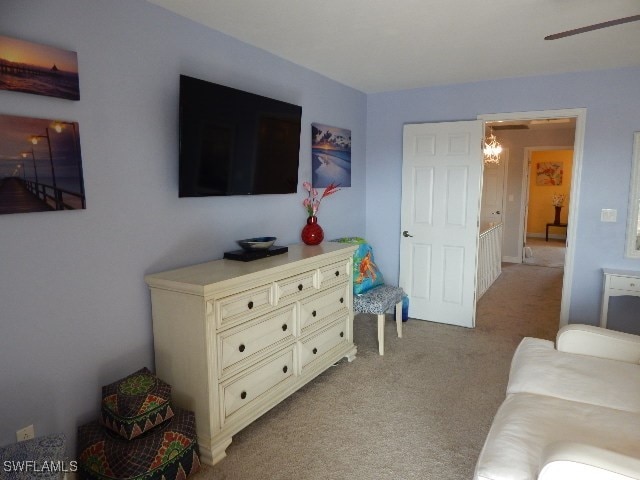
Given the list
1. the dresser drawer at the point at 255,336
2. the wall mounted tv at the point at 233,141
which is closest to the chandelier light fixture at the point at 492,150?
the wall mounted tv at the point at 233,141

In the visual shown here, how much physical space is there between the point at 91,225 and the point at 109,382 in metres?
0.83

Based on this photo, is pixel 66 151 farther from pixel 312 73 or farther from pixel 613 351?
pixel 613 351

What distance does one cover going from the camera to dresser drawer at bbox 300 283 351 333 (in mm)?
2924

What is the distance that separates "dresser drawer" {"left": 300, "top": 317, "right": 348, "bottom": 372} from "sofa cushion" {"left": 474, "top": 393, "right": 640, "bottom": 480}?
1.37 m

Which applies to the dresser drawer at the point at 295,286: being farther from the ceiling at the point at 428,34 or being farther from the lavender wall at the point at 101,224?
the ceiling at the point at 428,34

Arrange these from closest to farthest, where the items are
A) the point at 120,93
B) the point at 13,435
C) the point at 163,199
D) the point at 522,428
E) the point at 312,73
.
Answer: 1. the point at 522,428
2. the point at 13,435
3. the point at 120,93
4. the point at 163,199
5. the point at 312,73

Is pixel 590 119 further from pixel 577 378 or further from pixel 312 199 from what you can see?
pixel 577 378

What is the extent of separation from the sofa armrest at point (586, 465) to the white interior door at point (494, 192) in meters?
6.55

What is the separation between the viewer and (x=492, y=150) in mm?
7016

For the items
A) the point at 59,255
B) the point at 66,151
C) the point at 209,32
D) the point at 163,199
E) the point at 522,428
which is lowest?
the point at 522,428

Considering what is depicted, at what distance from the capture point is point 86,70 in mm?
2084

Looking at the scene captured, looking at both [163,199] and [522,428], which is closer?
[522,428]

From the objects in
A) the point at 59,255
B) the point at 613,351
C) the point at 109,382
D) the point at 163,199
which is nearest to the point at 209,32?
the point at 163,199

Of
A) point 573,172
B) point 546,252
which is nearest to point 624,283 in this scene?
point 573,172
